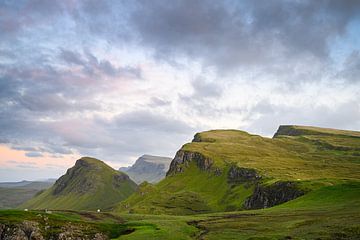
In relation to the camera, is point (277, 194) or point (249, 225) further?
point (277, 194)

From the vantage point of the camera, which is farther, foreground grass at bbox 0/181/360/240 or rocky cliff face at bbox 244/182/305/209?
rocky cliff face at bbox 244/182/305/209

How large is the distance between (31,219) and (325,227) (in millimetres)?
64853

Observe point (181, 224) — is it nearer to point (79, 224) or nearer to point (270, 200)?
point (79, 224)

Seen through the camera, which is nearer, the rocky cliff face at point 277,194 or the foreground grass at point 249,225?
the foreground grass at point 249,225

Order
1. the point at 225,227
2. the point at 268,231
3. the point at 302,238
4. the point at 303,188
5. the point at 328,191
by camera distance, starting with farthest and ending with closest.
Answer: the point at 303,188 → the point at 328,191 → the point at 225,227 → the point at 268,231 → the point at 302,238

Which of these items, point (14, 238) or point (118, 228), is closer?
point (14, 238)

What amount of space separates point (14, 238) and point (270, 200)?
133 m

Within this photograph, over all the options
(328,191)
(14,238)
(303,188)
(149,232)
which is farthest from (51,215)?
(303,188)

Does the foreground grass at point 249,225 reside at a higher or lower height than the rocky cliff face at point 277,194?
lower

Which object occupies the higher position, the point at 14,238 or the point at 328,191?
the point at 328,191

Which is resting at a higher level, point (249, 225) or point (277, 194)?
point (277, 194)

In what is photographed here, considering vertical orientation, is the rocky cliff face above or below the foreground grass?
above

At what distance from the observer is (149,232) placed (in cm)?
8381

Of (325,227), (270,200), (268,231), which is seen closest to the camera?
(325,227)
